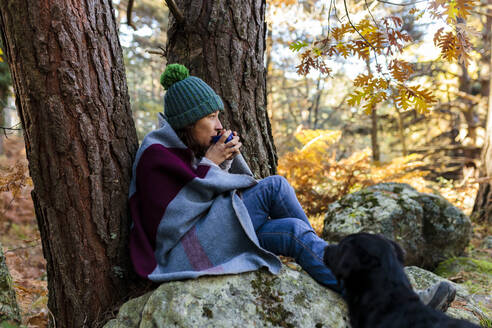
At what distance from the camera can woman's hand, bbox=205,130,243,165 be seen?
106 inches

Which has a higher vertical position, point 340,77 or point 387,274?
point 340,77

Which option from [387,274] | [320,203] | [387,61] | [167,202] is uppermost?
[387,61]

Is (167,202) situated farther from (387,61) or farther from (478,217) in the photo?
(478,217)

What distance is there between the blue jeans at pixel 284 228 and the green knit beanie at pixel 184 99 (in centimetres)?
75

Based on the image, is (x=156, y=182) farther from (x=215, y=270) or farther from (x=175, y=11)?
(x=175, y=11)

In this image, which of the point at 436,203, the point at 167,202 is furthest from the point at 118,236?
the point at 436,203

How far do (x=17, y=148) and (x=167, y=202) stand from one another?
44.4ft

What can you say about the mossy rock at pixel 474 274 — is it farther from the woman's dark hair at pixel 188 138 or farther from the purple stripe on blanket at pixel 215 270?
the woman's dark hair at pixel 188 138

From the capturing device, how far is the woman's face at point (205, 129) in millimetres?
2719

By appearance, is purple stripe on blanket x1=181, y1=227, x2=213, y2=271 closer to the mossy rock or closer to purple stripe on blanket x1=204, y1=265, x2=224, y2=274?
purple stripe on blanket x1=204, y1=265, x2=224, y2=274

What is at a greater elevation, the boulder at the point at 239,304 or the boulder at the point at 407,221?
the boulder at the point at 239,304

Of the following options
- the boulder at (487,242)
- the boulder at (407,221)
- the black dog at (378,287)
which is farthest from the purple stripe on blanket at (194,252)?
the boulder at (487,242)

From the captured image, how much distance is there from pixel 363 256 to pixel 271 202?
0.96 m

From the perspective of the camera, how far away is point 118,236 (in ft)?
7.73
